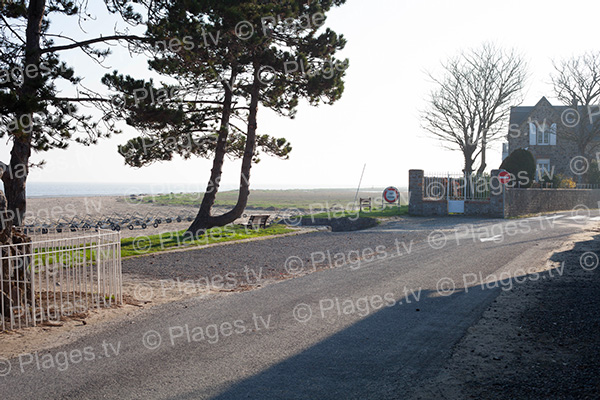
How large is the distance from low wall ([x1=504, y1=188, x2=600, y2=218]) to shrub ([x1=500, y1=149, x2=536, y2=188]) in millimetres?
1040

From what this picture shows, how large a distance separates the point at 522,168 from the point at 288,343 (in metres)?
31.5

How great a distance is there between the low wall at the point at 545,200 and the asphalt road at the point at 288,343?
762 inches

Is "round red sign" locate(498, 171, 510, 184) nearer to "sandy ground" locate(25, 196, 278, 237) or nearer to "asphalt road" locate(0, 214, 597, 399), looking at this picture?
"sandy ground" locate(25, 196, 278, 237)

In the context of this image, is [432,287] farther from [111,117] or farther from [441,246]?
[111,117]

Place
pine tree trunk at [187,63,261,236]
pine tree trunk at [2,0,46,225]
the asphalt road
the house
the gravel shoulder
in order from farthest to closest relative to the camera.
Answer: the house → pine tree trunk at [187,63,261,236] → pine tree trunk at [2,0,46,225] → the asphalt road → the gravel shoulder

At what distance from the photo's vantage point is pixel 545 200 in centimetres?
3444

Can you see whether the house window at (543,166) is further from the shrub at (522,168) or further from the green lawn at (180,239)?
the green lawn at (180,239)

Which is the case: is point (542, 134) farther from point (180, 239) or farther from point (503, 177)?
point (180, 239)

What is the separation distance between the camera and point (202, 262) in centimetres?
1434

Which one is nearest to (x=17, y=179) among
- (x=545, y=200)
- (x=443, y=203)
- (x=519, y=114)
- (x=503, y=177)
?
(x=443, y=203)

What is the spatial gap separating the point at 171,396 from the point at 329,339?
2463 mm

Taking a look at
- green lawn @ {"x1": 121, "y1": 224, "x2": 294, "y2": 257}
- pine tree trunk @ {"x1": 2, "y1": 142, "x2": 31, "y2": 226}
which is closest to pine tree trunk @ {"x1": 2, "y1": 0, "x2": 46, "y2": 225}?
pine tree trunk @ {"x1": 2, "y1": 142, "x2": 31, "y2": 226}

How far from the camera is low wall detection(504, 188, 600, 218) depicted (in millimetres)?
30016

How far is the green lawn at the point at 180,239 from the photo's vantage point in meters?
16.6
